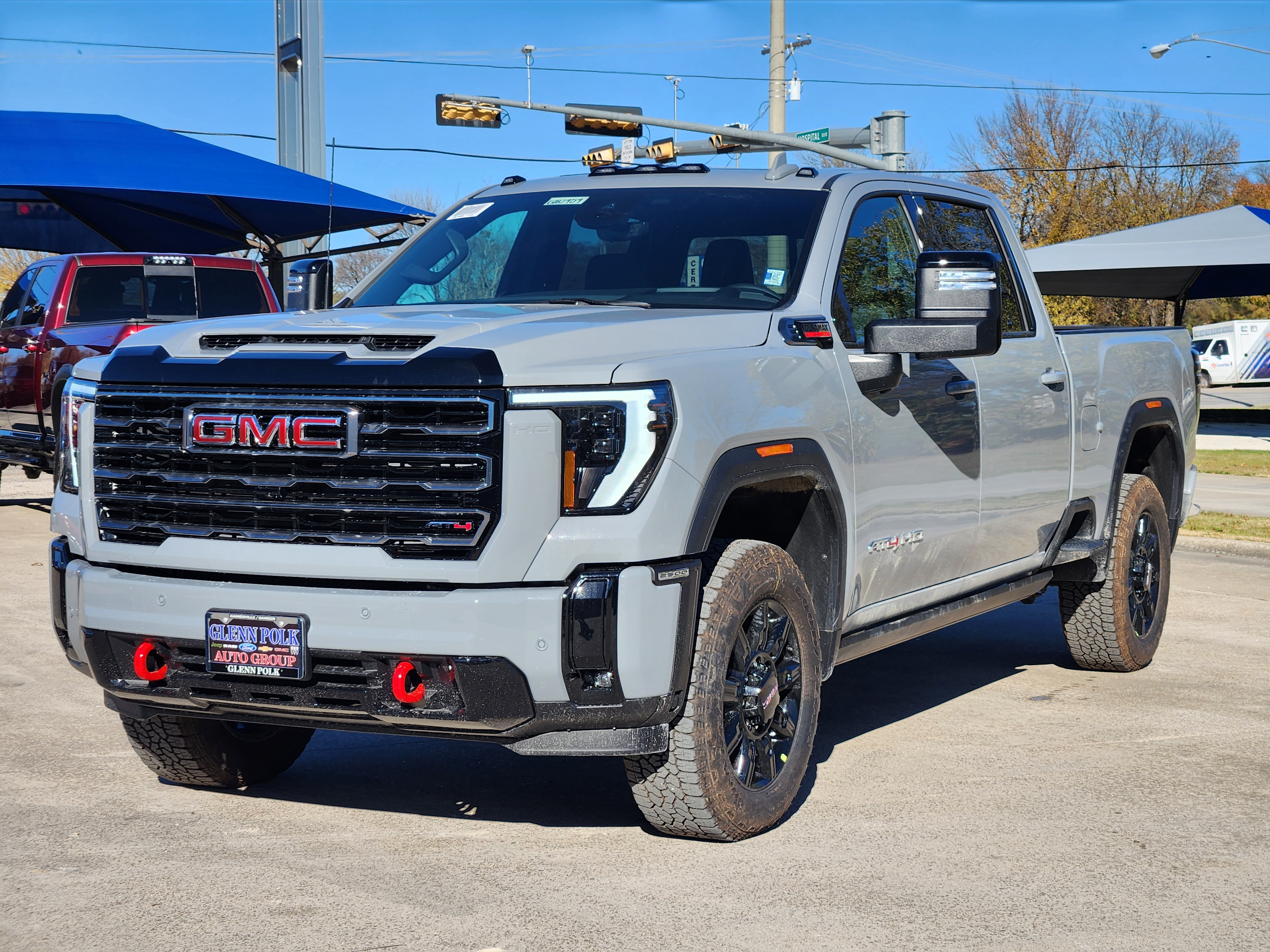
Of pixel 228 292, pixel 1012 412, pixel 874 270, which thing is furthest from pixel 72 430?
pixel 228 292

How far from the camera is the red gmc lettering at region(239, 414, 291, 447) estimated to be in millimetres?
3914

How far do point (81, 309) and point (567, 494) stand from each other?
1020cm

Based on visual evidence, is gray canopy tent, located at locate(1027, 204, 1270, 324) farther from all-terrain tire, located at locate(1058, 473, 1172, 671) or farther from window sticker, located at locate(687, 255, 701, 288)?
window sticker, located at locate(687, 255, 701, 288)

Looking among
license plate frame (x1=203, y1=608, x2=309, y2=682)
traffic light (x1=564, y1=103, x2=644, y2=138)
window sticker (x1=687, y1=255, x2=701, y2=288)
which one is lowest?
license plate frame (x1=203, y1=608, x2=309, y2=682)

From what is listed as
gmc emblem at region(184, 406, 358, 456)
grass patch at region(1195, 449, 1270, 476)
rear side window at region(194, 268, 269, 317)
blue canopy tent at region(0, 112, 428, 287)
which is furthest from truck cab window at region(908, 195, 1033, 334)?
grass patch at region(1195, 449, 1270, 476)

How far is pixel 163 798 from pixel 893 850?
2383mm

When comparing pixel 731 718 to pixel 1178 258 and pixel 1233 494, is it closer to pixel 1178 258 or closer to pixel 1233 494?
pixel 1233 494

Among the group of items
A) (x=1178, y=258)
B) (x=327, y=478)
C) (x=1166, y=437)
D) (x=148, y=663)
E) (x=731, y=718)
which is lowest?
(x=731, y=718)

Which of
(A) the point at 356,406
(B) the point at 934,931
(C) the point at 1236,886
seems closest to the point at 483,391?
(A) the point at 356,406

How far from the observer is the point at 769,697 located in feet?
14.7

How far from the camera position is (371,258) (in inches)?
2317

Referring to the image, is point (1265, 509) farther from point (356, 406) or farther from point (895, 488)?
point (356, 406)

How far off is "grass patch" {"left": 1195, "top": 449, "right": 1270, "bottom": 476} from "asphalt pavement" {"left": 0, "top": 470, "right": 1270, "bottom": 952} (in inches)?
518

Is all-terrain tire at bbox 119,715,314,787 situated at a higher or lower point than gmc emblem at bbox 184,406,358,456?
lower
